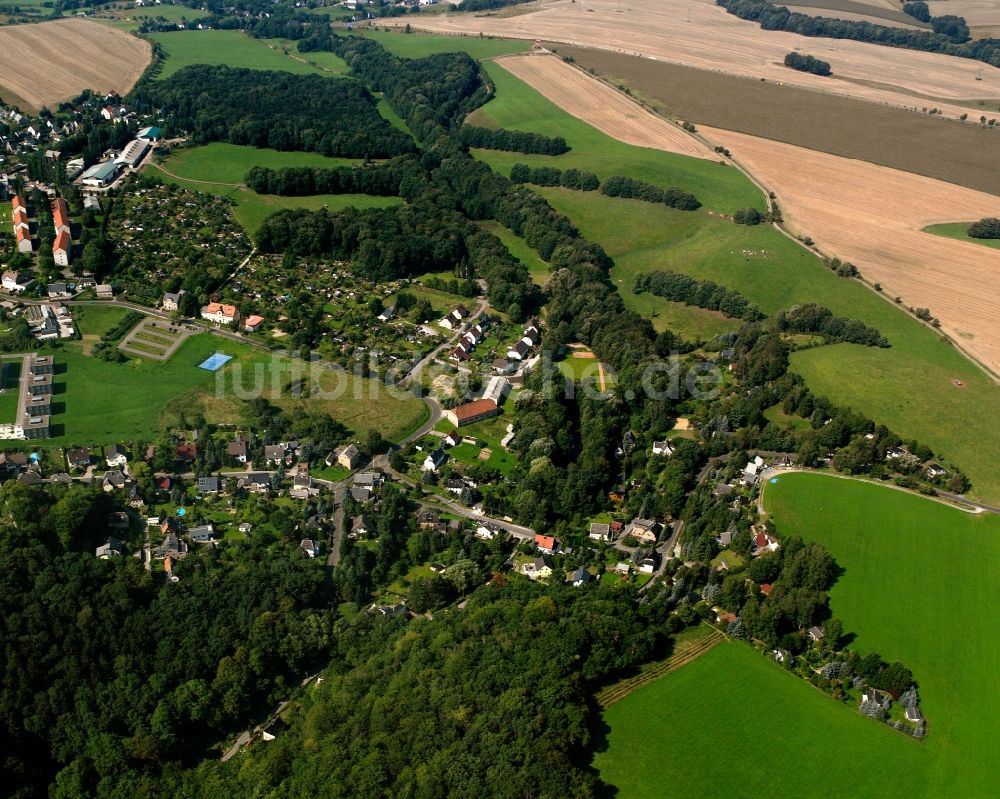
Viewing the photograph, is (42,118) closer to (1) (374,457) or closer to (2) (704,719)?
(1) (374,457)

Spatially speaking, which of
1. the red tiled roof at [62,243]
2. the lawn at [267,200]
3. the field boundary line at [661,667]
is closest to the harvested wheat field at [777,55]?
the lawn at [267,200]

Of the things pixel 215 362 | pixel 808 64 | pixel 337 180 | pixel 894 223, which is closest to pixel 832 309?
pixel 894 223

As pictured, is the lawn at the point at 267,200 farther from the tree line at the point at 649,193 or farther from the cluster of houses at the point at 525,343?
the cluster of houses at the point at 525,343

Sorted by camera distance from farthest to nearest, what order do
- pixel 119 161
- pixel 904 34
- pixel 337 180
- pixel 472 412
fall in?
pixel 904 34
pixel 119 161
pixel 337 180
pixel 472 412

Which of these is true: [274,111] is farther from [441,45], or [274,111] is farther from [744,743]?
[744,743]

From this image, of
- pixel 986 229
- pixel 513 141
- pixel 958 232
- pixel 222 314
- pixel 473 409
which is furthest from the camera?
pixel 513 141

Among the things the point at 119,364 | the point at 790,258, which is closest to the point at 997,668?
the point at 790,258
